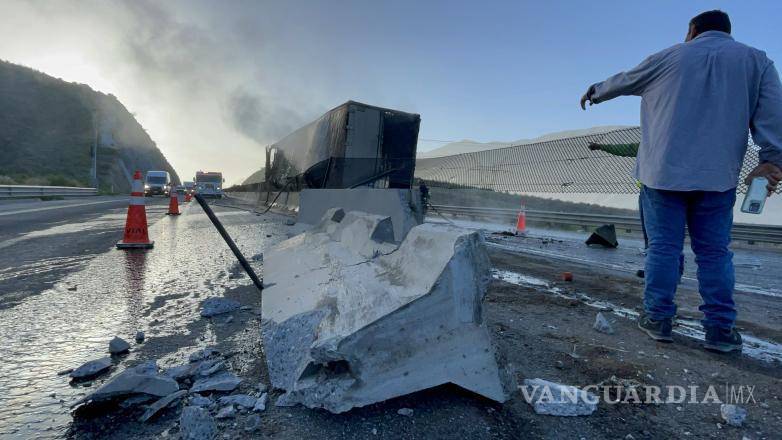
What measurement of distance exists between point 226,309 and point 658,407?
263cm

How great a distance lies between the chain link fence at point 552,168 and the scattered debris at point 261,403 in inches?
436

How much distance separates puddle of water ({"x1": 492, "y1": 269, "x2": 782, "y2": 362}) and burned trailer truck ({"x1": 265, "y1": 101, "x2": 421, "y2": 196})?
7.12 meters

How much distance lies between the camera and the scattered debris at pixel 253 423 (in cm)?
154

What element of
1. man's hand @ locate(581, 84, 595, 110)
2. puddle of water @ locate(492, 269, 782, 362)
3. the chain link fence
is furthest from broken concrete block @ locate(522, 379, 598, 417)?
the chain link fence

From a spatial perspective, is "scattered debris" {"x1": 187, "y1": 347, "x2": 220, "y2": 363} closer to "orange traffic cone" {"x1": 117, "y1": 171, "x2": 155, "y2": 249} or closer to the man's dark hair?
the man's dark hair

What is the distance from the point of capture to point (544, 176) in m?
14.6

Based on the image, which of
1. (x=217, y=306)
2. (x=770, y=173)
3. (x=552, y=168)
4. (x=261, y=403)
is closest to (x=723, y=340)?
(x=770, y=173)

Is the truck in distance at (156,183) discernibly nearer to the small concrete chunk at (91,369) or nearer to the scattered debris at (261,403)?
the small concrete chunk at (91,369)

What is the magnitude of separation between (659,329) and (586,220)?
11.4 metres

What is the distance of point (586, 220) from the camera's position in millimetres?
13211

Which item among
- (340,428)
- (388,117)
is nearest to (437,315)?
(340,428)

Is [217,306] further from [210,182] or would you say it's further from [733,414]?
[210,182]

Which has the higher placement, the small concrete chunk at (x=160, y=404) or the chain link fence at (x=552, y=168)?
the chain link fence at (x=552, y=168)

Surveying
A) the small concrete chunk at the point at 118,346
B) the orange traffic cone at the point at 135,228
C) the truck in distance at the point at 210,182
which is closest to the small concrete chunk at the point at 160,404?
the small concrete chunk at the point at 118,346
